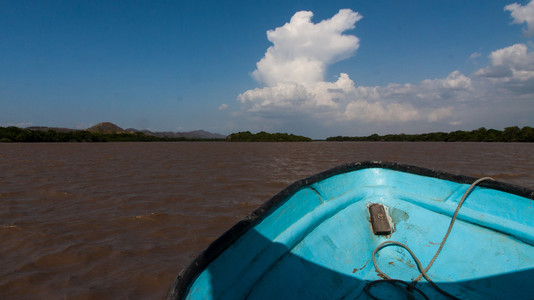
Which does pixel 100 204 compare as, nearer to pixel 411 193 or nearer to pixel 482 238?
pixel 411 193

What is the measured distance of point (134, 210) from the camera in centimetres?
534

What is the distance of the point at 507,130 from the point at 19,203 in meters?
61.9

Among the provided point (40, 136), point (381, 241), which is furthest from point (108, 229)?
point (40, 136)

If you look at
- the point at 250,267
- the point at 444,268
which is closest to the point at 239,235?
the point at 250,267

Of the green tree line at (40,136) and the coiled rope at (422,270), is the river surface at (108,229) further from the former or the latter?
the green tree line at (40,136)

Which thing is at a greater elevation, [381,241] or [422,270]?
[381,241]

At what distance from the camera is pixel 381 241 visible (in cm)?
277

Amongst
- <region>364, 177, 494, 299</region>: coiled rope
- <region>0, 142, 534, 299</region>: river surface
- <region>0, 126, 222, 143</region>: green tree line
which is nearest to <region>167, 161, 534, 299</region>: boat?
<region>364, 177, 494, 299</region>: coiled rope

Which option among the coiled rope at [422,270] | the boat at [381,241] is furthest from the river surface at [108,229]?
the coiled rope at [422,270]

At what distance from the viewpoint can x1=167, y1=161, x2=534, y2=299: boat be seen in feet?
6.40

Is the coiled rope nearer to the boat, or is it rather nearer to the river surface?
the boat

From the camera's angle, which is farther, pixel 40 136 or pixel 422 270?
pixel 40 136

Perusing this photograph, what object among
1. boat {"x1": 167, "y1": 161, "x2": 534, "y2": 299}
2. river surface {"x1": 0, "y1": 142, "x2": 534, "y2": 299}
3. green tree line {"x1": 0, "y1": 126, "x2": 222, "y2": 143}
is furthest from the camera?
green tree line {"x1": 0, "y1": 126, "x2": 222, "y2": 143}

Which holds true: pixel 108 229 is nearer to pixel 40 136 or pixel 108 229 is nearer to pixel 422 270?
pixel 422 270
